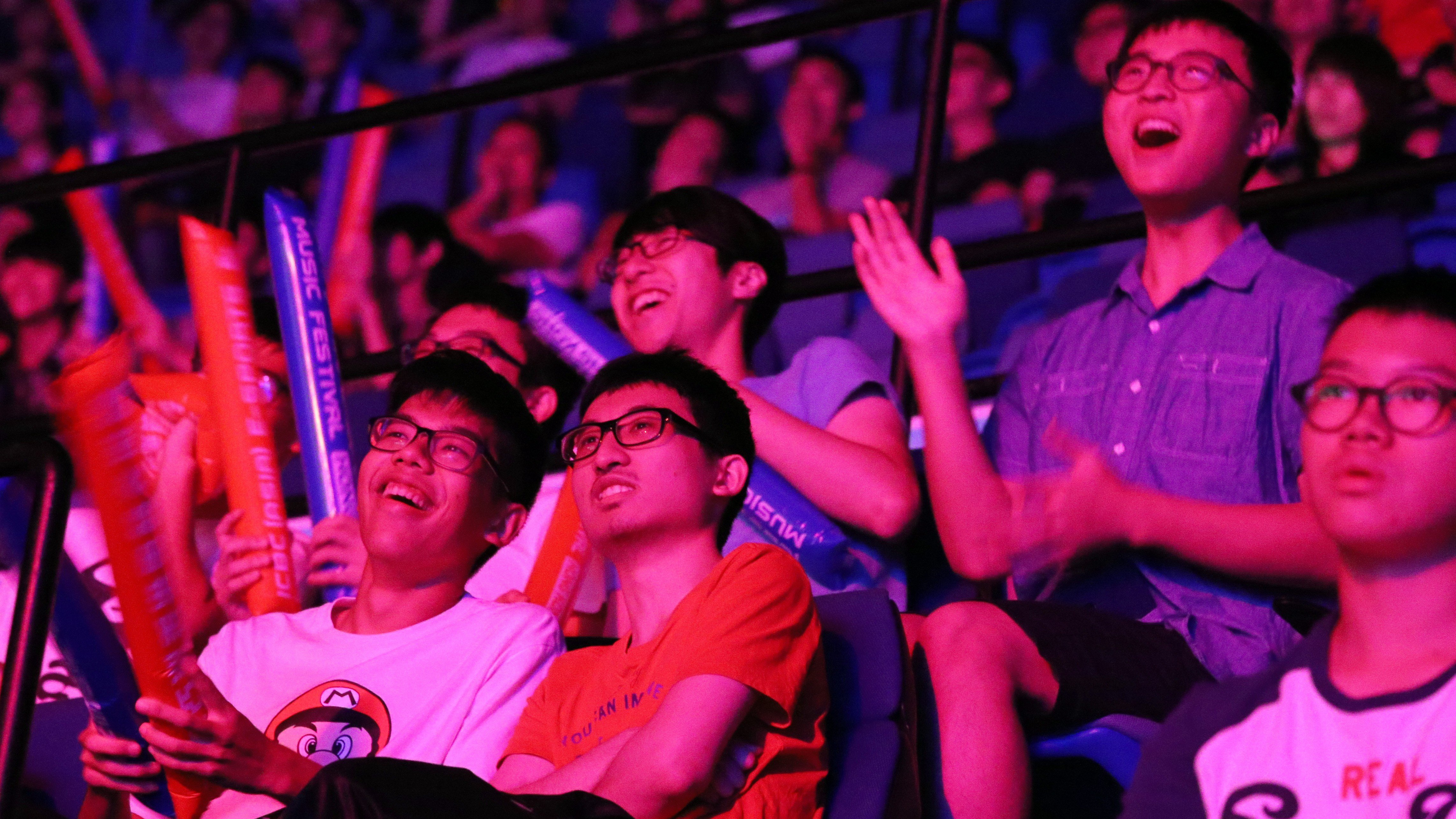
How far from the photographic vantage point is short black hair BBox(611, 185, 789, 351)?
2.38 metres

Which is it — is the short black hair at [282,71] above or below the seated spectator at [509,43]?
below

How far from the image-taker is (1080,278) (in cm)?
325

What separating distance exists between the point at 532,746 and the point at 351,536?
0.61 metres

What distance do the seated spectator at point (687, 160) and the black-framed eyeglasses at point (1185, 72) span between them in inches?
94.2

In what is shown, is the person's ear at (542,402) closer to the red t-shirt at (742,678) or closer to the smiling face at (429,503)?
the smiling face at (429,503)

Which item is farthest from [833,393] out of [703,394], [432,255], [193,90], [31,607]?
[193,90]

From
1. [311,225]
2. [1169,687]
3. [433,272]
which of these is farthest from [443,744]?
[433,272]

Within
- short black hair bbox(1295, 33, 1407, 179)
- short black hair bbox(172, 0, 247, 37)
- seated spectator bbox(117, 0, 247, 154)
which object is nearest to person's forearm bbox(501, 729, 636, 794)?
short black hair bbox(1295, 33, 1407, 179)

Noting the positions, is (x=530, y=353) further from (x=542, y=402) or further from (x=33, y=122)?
(x=33, y=122)

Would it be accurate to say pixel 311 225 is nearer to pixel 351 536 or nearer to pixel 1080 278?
pixel 351 536

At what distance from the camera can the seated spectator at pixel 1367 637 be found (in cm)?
124

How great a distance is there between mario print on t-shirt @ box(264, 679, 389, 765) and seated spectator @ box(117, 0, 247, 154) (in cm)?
396

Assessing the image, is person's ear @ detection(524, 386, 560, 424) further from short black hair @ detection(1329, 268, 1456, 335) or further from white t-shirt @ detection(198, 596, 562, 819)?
short black hair @ detection(1329, 268, 1456, 335)

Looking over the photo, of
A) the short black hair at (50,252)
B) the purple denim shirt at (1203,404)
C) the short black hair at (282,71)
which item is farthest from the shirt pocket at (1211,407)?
the short black hair at (282,71)
